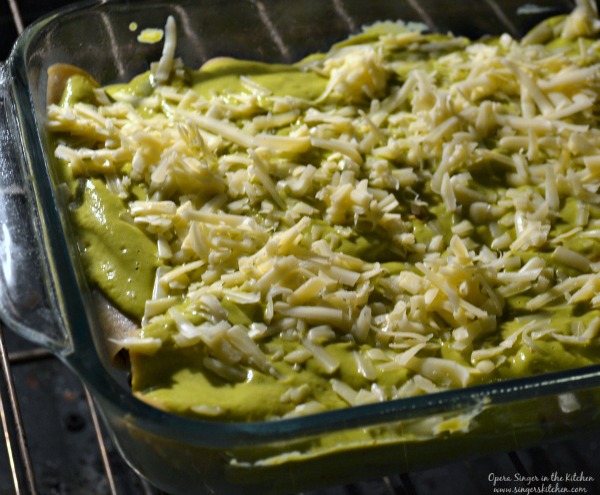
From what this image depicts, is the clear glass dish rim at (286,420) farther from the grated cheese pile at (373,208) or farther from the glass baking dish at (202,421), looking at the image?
the grated cheese pile at (373,208)

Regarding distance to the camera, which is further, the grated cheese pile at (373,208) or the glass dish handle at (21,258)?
the grated cheese pile at (373,208)

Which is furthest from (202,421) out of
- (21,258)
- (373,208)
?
(373,208)

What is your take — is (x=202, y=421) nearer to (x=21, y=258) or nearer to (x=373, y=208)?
(x=21, y=258)

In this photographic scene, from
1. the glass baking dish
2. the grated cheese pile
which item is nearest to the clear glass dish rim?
the glass baking dish

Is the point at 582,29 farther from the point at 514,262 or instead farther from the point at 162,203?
the point at 162,203

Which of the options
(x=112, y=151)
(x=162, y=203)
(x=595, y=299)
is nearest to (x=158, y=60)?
(x=112, y=151)

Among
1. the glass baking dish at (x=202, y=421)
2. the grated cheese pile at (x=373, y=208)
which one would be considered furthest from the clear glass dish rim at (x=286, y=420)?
the grated cheese pile at (x=373, y=208)

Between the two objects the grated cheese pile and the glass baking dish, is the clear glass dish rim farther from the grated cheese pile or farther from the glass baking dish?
the grated cheese pile
